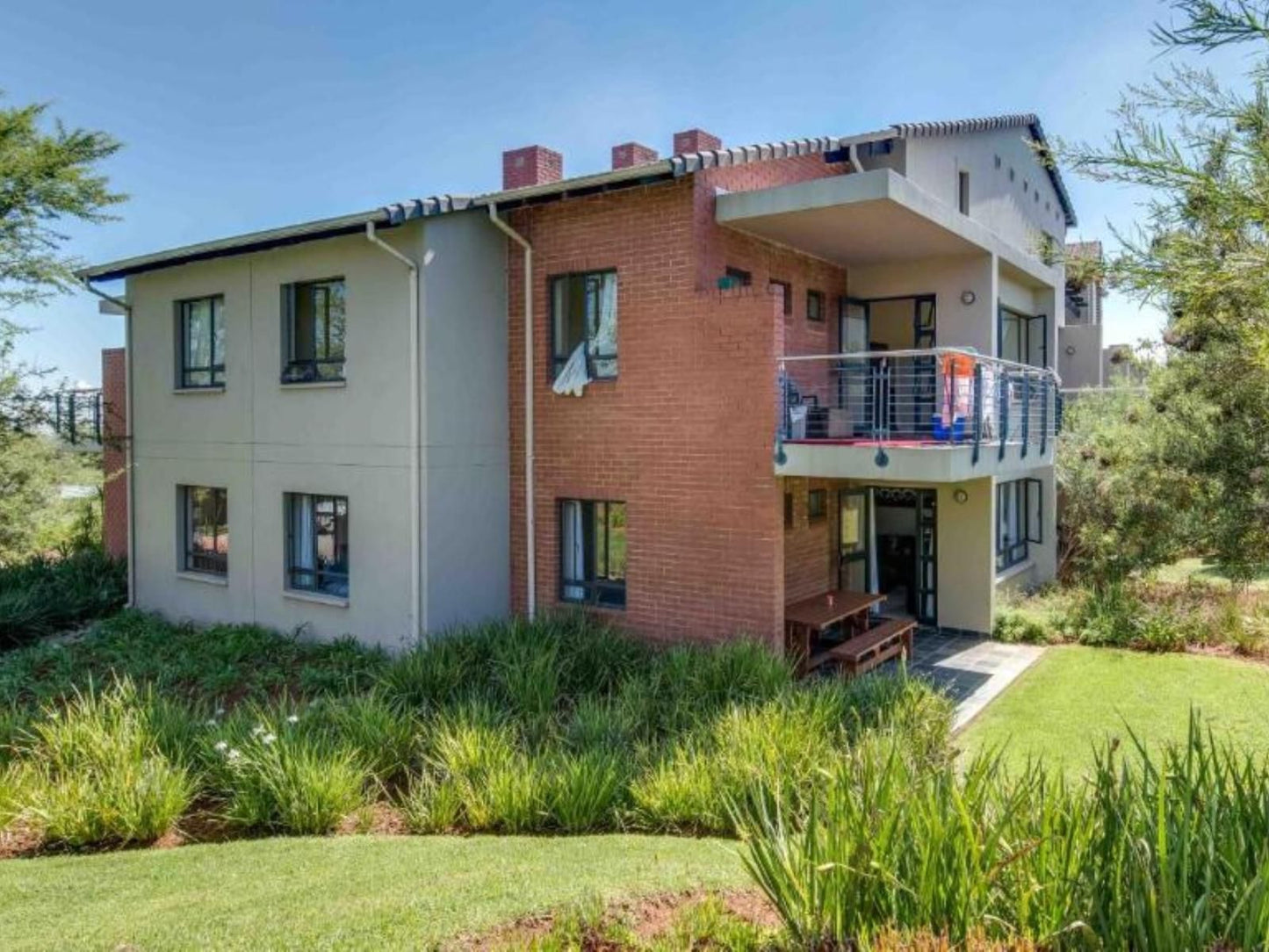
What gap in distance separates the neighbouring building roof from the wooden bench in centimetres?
627

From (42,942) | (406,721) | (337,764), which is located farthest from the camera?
(406,721)

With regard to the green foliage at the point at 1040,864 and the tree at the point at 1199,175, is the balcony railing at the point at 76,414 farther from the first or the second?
the tree at the point at 1199,175

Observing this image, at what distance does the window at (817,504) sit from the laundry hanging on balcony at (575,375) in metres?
3.88

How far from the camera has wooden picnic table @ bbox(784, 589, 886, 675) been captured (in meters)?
11.7

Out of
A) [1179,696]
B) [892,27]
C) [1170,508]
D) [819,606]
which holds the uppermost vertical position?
[892,27]

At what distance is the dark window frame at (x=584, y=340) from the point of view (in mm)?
12555

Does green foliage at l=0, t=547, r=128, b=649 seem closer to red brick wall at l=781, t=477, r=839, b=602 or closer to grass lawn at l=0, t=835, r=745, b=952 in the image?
grass lawn at l=0, t=835, r=745, b=952

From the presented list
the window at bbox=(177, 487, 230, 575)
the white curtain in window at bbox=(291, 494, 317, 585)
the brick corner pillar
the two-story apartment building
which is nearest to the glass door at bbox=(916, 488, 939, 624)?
the two-story apartment building

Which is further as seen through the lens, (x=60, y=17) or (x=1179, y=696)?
(x=60, y=17)

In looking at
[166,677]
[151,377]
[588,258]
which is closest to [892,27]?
[588,258]

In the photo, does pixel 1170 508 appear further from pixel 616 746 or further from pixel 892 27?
pixel 616 746

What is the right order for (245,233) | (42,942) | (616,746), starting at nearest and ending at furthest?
(42,942) → (616,746) → (245,233)

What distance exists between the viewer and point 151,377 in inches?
653

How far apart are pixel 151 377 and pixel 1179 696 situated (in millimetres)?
17626
